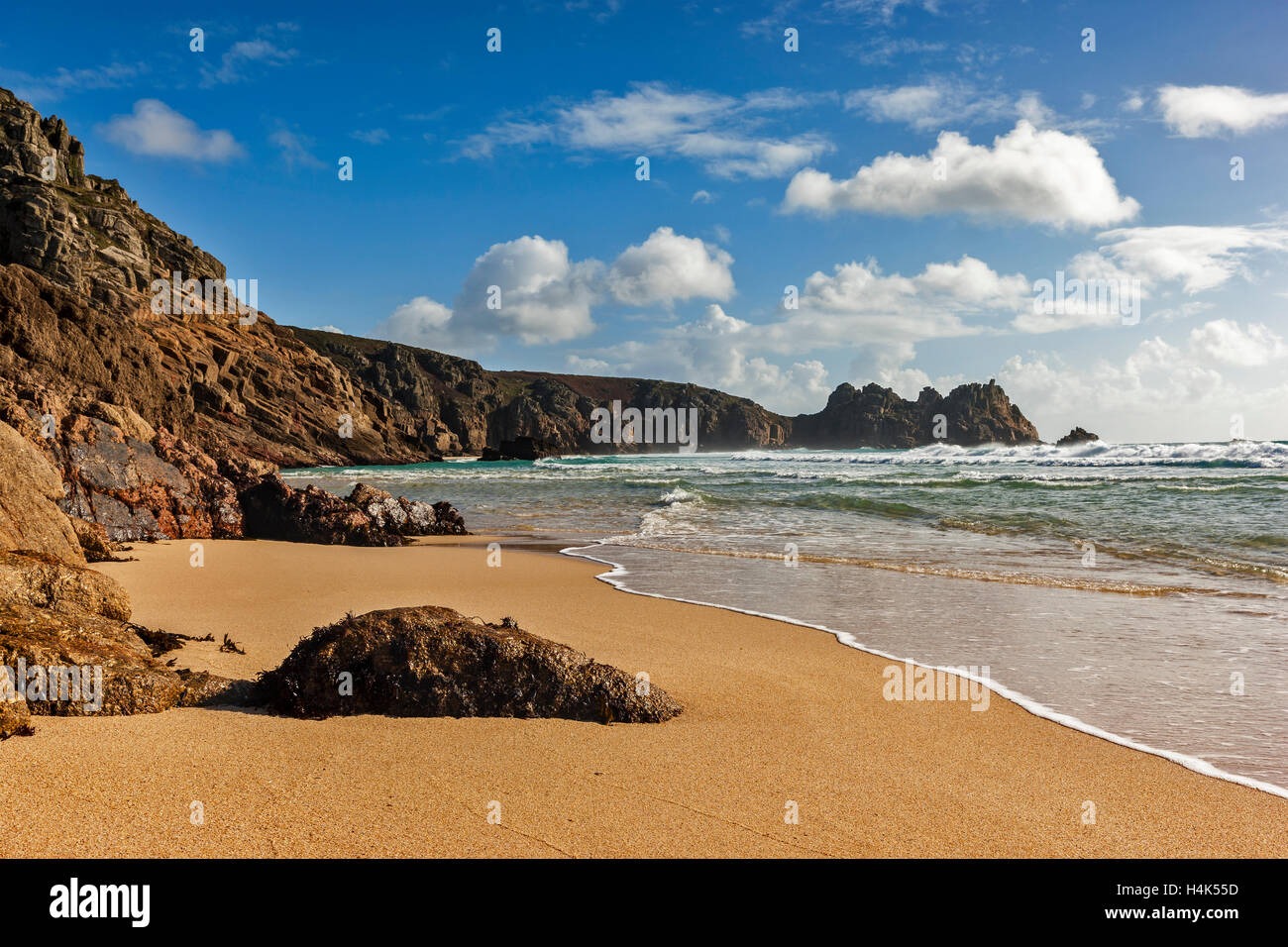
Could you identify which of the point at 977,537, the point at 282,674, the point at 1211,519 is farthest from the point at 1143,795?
the point at 1211,519

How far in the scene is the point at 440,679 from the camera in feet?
13.0

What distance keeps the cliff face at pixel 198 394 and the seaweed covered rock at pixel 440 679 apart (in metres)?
8.68

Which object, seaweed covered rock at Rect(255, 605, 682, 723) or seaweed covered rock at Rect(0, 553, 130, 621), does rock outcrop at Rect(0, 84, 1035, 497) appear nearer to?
seaweed covered rock at Rect(0, 553, 130, 621)

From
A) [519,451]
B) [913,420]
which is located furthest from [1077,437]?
[913,420]

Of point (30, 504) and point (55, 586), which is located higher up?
point (30, 504)

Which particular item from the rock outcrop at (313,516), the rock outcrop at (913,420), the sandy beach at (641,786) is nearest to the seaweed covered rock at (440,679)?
the sandy beach at (641,786)

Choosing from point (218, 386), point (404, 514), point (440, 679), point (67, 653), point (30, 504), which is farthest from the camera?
point (218, 386)

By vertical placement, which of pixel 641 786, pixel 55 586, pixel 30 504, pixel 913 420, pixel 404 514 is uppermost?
pixel 913 420

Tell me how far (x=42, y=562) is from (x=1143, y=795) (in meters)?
6.54

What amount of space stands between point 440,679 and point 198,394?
7255 cm

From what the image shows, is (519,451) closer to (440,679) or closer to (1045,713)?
(440,679)

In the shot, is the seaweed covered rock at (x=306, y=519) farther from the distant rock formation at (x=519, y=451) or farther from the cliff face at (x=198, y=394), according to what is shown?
the distant rock formation at (x=519, y=451)

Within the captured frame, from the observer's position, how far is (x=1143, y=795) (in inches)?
132

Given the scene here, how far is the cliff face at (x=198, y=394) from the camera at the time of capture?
37.8ft
